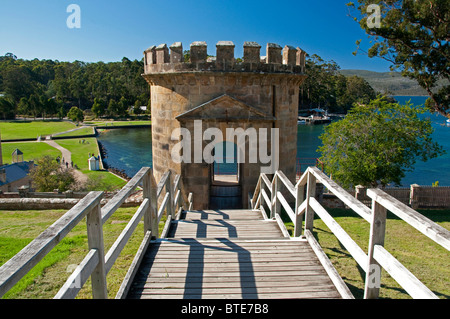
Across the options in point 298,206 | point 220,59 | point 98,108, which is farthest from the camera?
point 98,108

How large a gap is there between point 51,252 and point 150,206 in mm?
2923

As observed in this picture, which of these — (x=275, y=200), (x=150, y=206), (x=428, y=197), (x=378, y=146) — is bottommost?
(x=428, y=197)

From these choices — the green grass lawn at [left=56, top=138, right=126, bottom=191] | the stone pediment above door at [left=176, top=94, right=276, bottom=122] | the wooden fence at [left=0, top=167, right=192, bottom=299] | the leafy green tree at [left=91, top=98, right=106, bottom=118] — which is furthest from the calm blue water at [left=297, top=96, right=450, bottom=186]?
the leafy green tree at [left=91, top=98, right=106, bottom=118]

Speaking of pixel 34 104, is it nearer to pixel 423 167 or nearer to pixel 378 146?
pixel 423 167

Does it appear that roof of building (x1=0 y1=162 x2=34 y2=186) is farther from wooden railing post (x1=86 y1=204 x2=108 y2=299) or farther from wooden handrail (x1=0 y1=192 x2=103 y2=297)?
wooden handrail (x1=0 y1=192 x2=103 y2=297)

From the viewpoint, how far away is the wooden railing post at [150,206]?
4.65m

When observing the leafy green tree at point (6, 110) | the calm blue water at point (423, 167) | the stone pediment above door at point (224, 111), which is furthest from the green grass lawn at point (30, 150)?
the stone pediment above door at point (224, 111)

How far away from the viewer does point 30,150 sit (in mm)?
44062

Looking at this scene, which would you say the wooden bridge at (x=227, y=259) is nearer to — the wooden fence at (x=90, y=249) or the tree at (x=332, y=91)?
the wooden fence at (x=90, y=249)

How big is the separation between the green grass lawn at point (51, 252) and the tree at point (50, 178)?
42.8ft

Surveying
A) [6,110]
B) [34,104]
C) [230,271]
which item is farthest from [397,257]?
[6,110]

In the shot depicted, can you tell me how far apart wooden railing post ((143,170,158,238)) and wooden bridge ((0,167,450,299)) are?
0.5 inches

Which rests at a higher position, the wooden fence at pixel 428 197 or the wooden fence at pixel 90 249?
the wooden fence at pixel 90 249

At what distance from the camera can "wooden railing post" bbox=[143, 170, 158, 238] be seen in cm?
465
